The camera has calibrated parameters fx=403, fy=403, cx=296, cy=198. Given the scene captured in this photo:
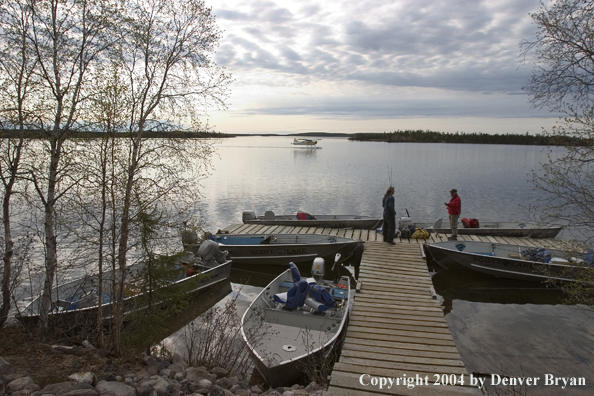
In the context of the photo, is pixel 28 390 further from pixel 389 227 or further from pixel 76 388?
pixel 389 227

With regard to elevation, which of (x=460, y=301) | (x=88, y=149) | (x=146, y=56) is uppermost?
(x=146, y=56)

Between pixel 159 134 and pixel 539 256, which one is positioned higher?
pixel 159 134

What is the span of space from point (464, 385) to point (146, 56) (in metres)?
9.20

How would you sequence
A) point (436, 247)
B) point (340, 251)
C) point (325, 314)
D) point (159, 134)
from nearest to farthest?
point (325, 314) → point (159, 134) → point (436, 247) → point (340, 251)

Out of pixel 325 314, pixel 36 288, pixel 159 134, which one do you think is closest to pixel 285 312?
pixel 325 314

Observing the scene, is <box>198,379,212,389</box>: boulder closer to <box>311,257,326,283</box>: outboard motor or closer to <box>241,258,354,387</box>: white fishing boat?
<box>241,258,354,387</box>: white fishing boat

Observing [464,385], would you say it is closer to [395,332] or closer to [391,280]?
[395,332]

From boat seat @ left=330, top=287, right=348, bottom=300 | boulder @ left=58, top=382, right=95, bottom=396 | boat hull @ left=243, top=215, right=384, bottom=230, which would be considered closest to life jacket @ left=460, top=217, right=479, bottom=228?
boat hull @ left=243, top=215, right=384, bottom=230

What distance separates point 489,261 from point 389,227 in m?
3.37

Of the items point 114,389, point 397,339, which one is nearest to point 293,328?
point 397,339

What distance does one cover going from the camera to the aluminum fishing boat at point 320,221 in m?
18.8

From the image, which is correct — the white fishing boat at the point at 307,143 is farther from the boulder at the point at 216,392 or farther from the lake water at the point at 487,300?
the boulder at the point at 216,392

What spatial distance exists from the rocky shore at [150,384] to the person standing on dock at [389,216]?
7834mm

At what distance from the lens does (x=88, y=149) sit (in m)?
7.64
